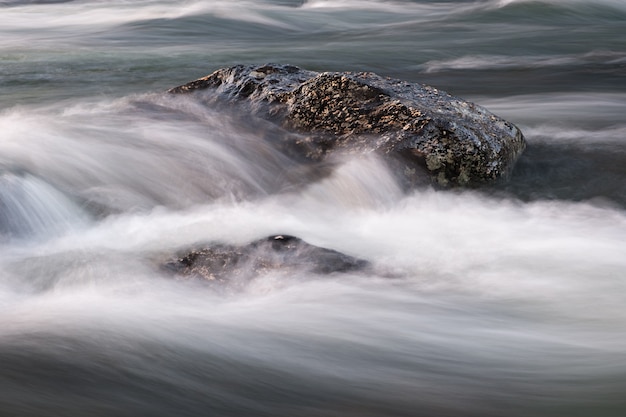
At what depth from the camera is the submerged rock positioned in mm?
4160

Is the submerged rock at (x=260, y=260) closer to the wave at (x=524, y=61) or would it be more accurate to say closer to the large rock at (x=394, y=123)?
the large rock at (x=394, y=123)

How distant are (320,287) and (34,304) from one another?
47.9 inches

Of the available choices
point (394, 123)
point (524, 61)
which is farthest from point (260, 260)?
Answer: point (524, 61)

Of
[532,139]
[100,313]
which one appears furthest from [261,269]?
[532,139]

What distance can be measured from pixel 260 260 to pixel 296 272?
0.68 ft

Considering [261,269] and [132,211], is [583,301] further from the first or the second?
[132,211]

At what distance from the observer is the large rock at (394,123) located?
A: 17.3 feet

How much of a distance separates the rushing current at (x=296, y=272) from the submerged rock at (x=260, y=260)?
7 centimetres

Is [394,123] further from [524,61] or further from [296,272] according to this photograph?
[524,61]


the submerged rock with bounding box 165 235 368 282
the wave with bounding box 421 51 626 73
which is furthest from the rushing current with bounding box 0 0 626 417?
the wave with bounding box 421 51 626 73

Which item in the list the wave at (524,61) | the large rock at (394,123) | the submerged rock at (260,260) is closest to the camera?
the submerged rock at (260,260)

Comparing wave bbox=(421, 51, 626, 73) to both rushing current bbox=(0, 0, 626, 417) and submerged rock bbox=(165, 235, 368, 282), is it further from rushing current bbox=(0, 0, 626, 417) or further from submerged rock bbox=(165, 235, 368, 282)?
submerged rock bbox=(165, 235, 368, 282)

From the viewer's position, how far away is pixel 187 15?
1466cm

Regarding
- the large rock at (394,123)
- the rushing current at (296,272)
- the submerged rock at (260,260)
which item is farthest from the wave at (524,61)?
the submerged rock at (260,260)
